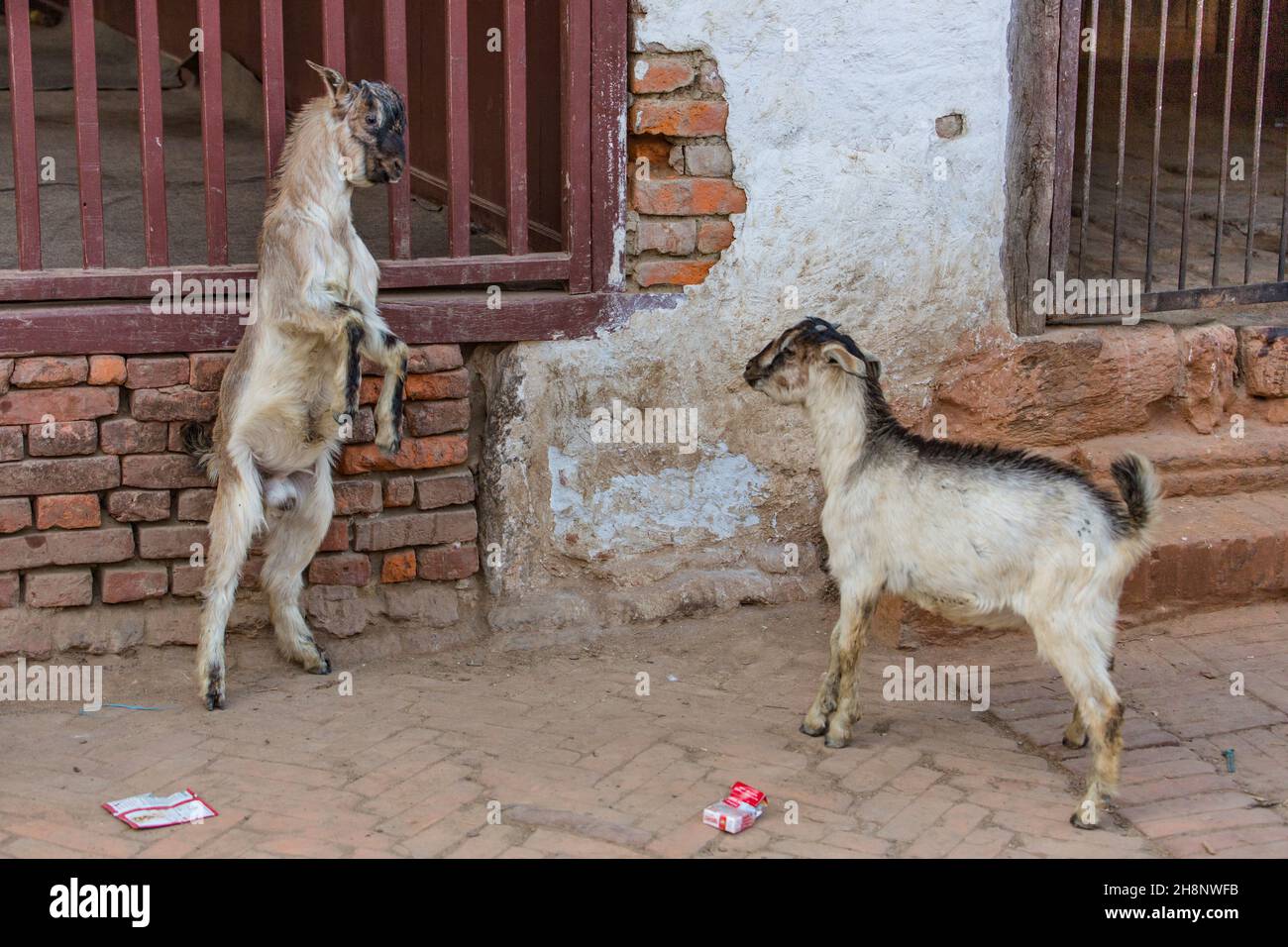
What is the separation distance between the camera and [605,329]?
6.22 m

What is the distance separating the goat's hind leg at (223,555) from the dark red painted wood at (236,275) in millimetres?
788

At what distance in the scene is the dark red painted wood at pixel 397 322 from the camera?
18.4ft

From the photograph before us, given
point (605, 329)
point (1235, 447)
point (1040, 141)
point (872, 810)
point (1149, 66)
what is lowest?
point (872, 810)

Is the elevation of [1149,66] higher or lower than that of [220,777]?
higher

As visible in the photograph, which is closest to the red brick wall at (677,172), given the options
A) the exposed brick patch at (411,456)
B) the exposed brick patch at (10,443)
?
the exposed brick patch at (411,456)

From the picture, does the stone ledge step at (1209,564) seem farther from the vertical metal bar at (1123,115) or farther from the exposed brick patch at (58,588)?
the exposed brick patch at (58,588)

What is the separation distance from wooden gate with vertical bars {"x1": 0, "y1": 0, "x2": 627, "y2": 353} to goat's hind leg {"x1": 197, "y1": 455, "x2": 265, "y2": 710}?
1.99 feet

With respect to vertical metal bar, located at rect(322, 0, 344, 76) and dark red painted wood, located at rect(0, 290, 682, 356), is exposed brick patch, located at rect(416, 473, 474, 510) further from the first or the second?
vertical metal bar, located at rect(322, 0, 344, 76)

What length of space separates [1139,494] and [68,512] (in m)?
3.90

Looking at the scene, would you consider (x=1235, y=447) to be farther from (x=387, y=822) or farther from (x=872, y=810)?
(x=387, y=822)

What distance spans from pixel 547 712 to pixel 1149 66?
638 centimetres

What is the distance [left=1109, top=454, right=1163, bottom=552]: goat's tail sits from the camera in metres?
4.73

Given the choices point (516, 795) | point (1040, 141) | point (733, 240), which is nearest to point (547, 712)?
point (516, 795)

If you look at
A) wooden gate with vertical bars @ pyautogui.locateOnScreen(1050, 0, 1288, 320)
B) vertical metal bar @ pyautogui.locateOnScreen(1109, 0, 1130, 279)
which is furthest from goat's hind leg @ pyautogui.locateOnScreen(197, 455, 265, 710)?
vertical metal bar @ pyautogui.locateOnScreen(1109, 0, 1130, 279)
